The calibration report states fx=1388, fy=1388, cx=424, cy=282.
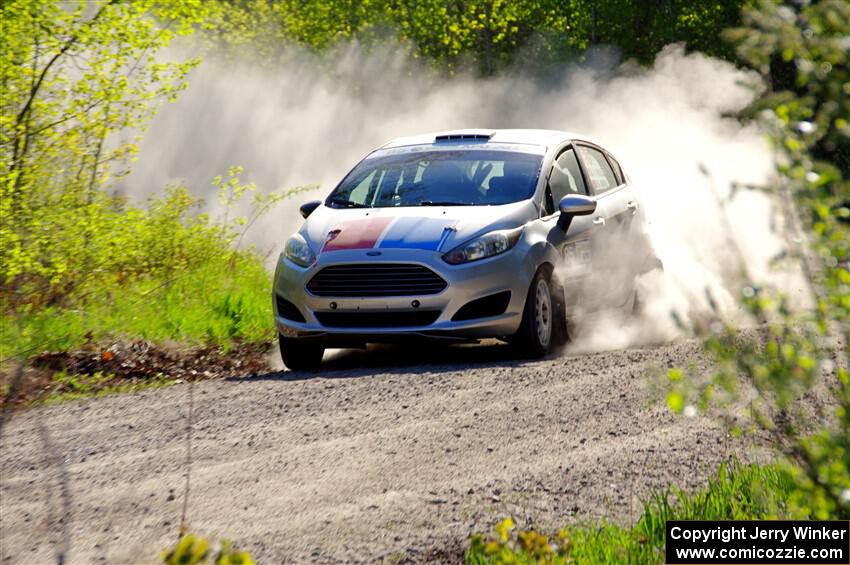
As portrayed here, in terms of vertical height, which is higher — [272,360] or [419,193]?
→ [419,193]

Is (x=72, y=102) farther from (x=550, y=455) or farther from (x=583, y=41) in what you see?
(x=583, y=41)

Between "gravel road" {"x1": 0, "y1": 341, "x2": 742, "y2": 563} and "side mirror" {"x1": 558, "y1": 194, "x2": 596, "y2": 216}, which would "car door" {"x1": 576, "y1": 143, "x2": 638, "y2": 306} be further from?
"gravel road" {"x1": 0, "y1": 341, "x2": 742, "y2": 563}

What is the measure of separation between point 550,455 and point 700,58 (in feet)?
88.6

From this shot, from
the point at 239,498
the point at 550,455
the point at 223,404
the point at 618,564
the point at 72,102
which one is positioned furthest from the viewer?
the point at 72,102

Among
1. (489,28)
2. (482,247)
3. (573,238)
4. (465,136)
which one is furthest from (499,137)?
(489,28)

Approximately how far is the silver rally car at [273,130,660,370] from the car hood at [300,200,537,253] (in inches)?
0.4

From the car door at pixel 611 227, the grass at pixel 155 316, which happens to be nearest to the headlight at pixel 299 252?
the grass at pixel 155 316

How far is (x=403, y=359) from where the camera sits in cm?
1087

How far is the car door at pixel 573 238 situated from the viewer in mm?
10727

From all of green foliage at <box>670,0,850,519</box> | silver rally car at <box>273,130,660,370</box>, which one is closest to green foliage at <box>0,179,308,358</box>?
silver rally car at <box>273,130,660,370</box>

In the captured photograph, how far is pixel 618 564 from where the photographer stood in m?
5.08

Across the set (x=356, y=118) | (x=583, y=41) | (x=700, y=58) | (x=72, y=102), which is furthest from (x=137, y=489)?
(x=356, y=118)

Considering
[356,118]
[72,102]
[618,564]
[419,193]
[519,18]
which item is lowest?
[618,564]

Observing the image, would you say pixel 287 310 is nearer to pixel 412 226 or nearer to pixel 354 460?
pixel 412 226
